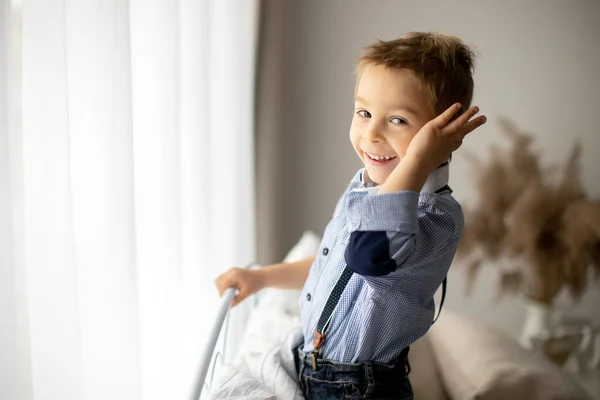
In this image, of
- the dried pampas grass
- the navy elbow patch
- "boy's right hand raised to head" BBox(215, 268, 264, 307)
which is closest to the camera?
the navy elbow patch

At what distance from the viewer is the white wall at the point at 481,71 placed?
88.0 inches

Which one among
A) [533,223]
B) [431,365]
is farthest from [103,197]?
[533,223]

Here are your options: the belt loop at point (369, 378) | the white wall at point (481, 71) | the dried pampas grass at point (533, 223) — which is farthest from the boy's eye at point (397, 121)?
the white wall at point (481, 71)

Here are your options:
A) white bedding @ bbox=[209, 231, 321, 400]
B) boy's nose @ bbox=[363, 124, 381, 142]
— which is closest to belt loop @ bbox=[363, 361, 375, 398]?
white bedding @ bbox=[209, 231, 321, 400]

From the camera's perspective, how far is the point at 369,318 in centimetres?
86

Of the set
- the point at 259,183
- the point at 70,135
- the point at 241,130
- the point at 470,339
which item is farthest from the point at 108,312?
the point at 259,183

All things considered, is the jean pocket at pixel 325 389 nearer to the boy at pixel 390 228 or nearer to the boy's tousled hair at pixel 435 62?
the boy at pixel 390 228

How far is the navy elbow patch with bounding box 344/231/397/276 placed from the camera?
71 centimetres

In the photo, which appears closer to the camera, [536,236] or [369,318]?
[369,318]

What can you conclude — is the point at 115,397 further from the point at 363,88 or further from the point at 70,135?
the point at 363,88

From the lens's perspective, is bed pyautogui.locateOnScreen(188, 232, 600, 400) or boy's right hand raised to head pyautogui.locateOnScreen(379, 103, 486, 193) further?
bed pyautogui.locateOnScreen(188, 232, 600, 400)

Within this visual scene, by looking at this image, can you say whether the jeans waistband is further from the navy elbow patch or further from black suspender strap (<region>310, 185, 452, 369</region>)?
the navy elbow patch

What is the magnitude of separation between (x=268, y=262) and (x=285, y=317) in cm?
110

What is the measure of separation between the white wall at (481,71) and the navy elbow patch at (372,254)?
5.48 ft
